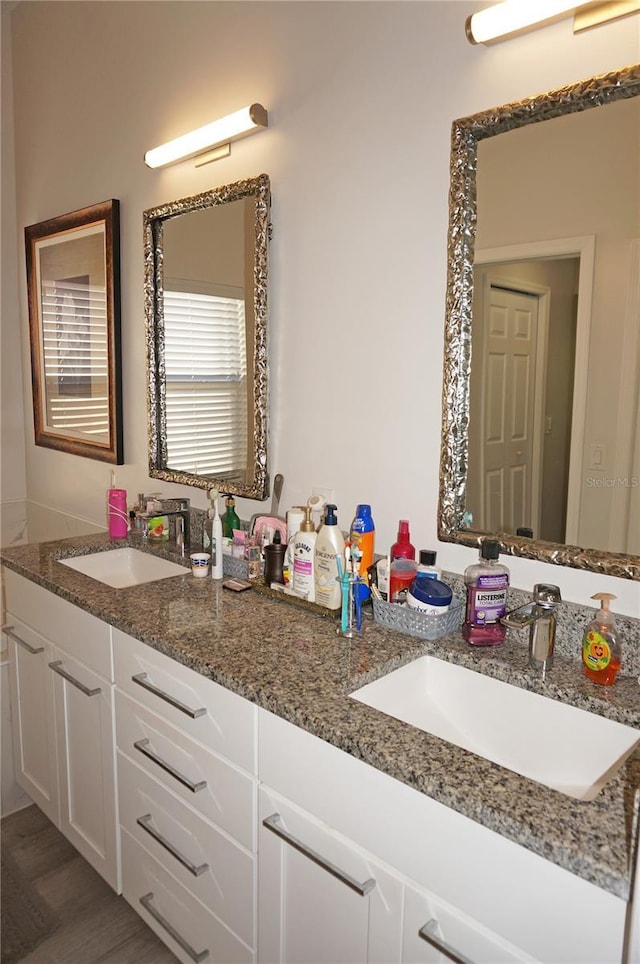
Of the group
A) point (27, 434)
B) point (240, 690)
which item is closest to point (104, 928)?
point (240, 690)

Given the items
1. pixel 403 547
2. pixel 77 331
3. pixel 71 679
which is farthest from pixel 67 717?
pixel 77 331

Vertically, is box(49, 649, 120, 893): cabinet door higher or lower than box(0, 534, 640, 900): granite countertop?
lower

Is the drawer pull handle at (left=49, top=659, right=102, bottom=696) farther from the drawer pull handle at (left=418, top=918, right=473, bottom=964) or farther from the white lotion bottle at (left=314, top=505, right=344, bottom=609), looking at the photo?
the drawer pull handle at (left=418, top=918, right=473, bottom=964)

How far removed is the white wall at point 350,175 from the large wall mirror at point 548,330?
0.21ft

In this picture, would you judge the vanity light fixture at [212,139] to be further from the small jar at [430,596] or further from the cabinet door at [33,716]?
the cabinet door at [33,716]

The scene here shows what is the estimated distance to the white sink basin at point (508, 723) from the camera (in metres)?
1.18

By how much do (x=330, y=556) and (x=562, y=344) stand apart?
0.70 metres

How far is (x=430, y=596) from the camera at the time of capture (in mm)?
1478

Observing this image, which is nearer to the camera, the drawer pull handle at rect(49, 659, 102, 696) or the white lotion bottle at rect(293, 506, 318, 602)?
the white lotion bottle at rect(293, 506, 318, 602)

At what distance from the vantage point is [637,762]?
1.04 m

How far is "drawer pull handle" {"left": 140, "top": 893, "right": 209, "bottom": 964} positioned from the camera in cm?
153

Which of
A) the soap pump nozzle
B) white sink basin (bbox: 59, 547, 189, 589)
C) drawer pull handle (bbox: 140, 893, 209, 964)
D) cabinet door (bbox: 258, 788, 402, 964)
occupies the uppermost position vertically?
the soap pump nozzle

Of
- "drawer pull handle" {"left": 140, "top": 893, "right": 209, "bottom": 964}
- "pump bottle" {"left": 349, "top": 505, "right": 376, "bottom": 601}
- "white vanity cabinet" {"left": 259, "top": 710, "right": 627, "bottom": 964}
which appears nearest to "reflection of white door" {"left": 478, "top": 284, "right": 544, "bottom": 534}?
"pump bottle" {"left": 349, "top": 505, "right": 376, "bottom": 601}

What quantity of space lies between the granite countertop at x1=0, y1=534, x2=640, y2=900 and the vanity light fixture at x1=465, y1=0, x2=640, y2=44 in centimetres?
120
